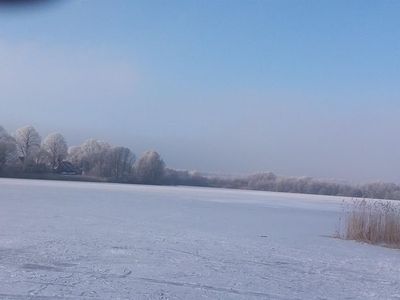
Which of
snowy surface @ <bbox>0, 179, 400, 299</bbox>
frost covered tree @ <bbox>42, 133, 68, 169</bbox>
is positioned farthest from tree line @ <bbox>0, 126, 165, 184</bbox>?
snowy surface @ <bbox>0, 179, 400, 299</bbox>

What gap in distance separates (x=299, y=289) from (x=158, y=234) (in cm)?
543

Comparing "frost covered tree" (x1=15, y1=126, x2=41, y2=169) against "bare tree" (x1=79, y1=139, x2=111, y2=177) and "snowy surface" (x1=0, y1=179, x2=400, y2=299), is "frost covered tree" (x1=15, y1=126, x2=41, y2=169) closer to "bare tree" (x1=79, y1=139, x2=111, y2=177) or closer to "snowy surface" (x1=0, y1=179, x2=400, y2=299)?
"bare tree" (x1=79, y1=139, x2=111, y2=177)

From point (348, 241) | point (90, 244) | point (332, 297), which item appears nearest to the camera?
point (332, 297)

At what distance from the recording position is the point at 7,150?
5503cm

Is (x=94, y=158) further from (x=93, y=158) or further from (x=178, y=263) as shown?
(x=178, y=263)

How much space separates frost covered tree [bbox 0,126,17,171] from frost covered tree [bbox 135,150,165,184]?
491 inches

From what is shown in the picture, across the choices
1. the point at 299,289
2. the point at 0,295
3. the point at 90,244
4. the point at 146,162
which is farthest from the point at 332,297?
the point at 146,162

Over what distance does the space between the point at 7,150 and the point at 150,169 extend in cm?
1400

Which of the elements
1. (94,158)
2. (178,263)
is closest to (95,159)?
(94,158)

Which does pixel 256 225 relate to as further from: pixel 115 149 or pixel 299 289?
pixel 115 149

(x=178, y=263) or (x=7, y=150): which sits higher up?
(x=7, y=150)

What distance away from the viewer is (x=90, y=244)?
960cm

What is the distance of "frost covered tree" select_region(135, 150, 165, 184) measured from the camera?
5972cm

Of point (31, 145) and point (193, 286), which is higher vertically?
point (31, 145)
